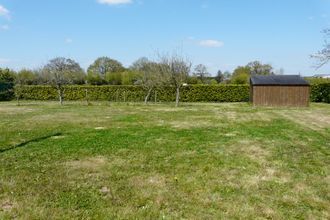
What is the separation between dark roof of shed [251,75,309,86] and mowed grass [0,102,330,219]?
14733mm

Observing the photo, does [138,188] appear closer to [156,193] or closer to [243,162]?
[156,193]

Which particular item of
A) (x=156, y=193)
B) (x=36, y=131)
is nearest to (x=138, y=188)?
(x=156, y=193)

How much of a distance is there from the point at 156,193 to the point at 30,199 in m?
1.66

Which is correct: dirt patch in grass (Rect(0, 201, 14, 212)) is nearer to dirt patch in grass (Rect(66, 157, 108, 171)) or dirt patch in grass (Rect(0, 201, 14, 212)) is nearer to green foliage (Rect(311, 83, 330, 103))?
dirt patch in grass (Rect(66, 157, 108, 171))

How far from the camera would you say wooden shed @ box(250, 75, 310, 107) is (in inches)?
963

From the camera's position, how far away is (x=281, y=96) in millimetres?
24812

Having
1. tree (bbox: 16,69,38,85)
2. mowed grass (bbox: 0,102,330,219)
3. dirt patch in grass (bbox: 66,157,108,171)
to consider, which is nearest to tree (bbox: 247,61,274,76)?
tree (bbox: 16,69,38,85)

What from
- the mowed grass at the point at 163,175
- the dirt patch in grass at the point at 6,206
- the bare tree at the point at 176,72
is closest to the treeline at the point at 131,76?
the bare tree at the point at 176,72

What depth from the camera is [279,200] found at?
491 cm

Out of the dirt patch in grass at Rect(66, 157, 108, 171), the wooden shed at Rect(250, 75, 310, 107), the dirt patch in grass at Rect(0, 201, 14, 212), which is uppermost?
the wooden shed at Rect(250, 75, 310, 107)

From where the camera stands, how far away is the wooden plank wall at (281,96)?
80.3 ft

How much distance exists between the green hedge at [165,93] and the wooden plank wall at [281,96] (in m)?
7.00

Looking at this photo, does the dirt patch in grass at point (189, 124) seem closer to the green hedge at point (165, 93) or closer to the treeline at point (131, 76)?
the treeline at point (131, 76)

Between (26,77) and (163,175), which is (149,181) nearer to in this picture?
(163,175)
